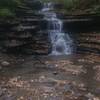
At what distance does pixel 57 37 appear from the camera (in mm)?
16984

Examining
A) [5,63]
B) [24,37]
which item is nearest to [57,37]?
[24,37]

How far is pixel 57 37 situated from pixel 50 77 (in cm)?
636

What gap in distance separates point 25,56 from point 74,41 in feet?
Result: 10.5

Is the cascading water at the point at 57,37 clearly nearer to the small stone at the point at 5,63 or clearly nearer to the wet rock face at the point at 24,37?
the wet rock face at the point at 24,37

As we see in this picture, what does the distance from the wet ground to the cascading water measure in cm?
137

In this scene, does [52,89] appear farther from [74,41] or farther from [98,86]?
[74,41]

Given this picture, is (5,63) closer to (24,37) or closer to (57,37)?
(24,37)

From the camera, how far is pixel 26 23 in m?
16.0

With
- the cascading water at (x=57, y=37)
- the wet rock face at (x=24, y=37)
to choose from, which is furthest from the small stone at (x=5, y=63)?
the cascading water at (x=57, y=37)

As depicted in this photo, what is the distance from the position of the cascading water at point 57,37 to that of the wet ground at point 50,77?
4.51ft

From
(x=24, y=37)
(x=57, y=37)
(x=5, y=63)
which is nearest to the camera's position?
(x=5, y=63)

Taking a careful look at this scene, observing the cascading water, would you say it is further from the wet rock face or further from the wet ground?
the wet ground

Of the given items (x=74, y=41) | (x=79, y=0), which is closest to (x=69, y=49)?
(x=74, y=41)

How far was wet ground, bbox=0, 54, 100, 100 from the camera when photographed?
888 cm
